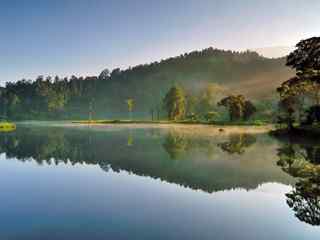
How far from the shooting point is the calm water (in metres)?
9.57

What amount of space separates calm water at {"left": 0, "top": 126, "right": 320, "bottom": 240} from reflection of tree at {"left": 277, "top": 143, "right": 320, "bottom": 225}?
3 cm

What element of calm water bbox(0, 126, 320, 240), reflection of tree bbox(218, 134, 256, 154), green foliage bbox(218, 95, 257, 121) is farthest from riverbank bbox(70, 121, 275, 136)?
calm water bbox(0, 126, 320, 240)

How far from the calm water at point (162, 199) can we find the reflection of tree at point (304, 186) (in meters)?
0.03

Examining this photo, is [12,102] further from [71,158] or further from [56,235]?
[56,235]

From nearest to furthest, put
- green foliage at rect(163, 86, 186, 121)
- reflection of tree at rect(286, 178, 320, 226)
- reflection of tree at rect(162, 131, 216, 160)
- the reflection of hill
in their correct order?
reflection of tree at rect(286, 178, 320, 226), the reflection of hill, reflection of tree at rect(162, 131, 216, 160), green foliage at rect(163, 86, 186, 121)

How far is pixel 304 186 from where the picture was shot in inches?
578

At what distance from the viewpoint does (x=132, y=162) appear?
23297 millimetres

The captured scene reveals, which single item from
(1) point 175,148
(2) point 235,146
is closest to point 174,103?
(2) point 235,146

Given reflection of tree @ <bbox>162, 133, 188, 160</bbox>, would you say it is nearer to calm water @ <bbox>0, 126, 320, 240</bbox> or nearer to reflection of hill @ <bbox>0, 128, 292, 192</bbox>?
reflection of hill @ <bbox>0, 128, 292, 192</bbox>

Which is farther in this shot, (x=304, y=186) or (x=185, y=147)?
(x=185, y=147)

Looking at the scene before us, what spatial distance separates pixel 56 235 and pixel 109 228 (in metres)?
1.49

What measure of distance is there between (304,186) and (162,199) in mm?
6465

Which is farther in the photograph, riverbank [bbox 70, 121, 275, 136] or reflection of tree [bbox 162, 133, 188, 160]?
riverbank [bbox 70, 121, 275, 136]

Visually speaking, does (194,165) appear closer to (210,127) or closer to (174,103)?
(210,127)
